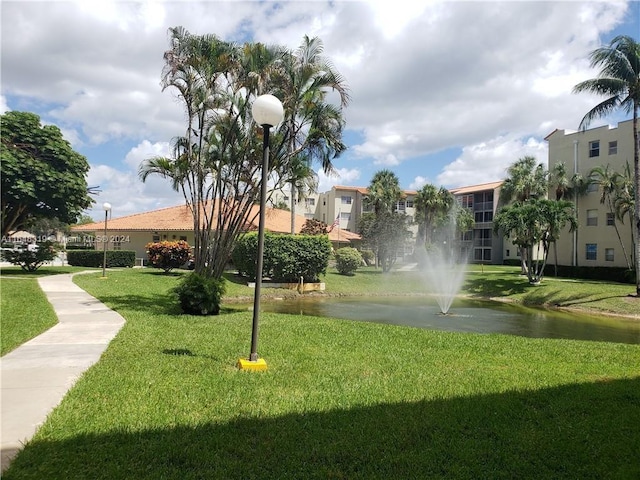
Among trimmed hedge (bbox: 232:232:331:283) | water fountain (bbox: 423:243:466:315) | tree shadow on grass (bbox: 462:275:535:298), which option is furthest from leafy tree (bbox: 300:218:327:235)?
tree shadow on grass (bbox: 462:275:535:298)

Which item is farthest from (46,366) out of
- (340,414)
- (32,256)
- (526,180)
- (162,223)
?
(526,180)

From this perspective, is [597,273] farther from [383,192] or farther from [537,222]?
[383,192]

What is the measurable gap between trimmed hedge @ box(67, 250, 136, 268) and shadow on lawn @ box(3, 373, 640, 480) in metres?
30.7

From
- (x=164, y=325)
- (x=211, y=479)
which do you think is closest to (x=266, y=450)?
(x=211, y=479)

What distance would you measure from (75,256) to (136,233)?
5.68m

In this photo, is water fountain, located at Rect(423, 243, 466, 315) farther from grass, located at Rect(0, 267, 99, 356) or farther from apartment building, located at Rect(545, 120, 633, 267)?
grass, located at Rect(0, 267, 99, 356)

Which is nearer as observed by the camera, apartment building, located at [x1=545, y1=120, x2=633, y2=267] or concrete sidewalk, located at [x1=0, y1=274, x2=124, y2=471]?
concrete sidewalk, located at [x1=0, y1=274, x2=124, y2=471]

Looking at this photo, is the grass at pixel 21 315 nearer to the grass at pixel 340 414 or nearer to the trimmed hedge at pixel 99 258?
the grass at pixel 340 414

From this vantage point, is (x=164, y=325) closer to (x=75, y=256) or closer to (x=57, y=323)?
(x=57, y=323)

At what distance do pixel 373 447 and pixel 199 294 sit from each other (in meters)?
9.08

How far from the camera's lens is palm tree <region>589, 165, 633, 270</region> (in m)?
33.0

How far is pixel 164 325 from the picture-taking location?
10164 mm

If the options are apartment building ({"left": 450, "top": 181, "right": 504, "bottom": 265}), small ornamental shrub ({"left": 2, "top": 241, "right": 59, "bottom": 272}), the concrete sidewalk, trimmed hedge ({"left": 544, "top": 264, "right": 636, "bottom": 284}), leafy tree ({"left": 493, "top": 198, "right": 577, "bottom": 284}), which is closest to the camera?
the concrete sidewalk

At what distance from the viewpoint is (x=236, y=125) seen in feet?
42.8
